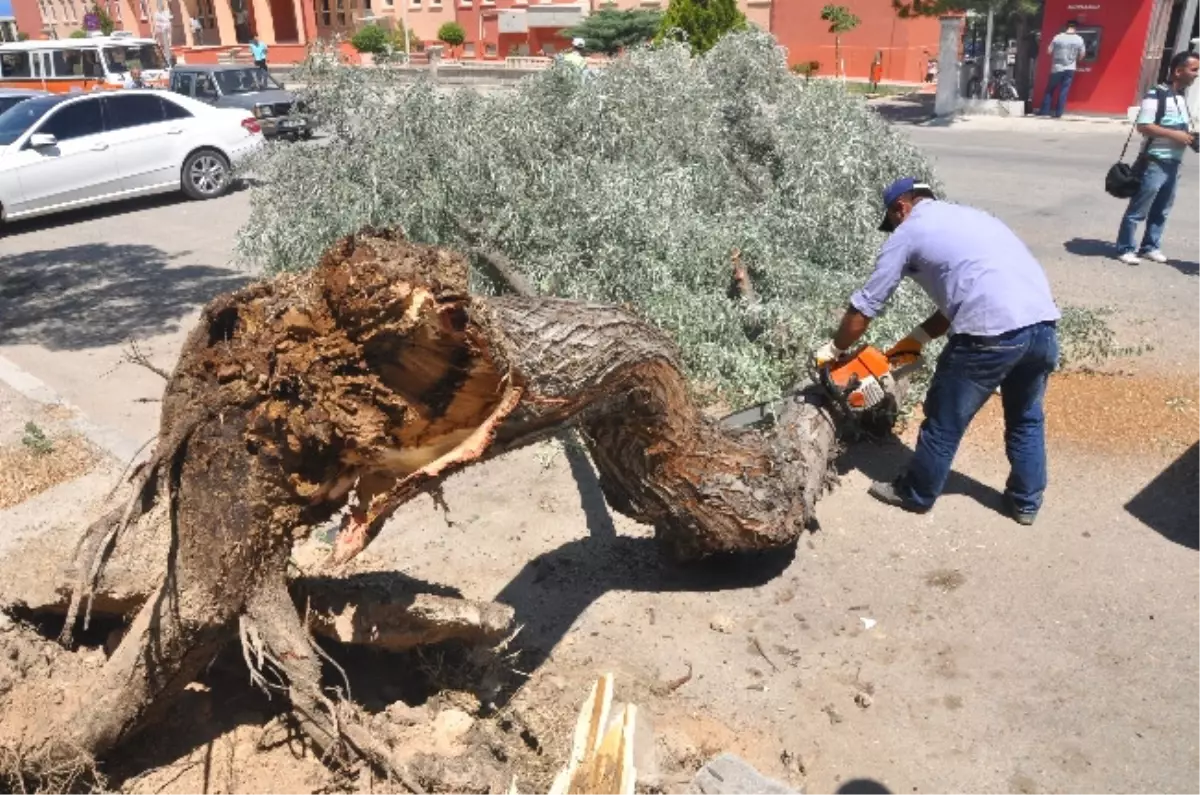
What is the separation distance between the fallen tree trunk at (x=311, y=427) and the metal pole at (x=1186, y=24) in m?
20.3

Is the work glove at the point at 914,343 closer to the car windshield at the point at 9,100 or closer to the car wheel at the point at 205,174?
the car wheel at the point at 205,174

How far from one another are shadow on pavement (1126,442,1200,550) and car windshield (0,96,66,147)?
13.2 metres

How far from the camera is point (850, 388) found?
198 inches

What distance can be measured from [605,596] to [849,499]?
1.63m

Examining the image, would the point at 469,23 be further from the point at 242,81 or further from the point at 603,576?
the point at 603,576

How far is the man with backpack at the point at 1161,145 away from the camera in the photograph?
28.6ft

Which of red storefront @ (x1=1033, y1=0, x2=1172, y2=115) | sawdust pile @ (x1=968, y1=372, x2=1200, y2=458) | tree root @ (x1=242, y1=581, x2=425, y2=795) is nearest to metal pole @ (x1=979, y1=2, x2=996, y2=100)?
red storefront @ (x1=1033, y1=0, x2=1172, y2=115)

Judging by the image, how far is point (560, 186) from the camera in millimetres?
6738

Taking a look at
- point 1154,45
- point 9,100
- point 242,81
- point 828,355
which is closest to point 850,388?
point 828,355

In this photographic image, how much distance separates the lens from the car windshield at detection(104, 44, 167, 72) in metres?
20.8

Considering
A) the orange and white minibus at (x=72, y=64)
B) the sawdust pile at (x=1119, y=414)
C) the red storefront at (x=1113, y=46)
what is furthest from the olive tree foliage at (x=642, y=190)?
the orange and white minibus at (x=72, y=64)

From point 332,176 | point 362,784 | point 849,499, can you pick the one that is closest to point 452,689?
point 362,784

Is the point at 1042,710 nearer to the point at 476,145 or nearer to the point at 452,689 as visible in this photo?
the point at 452,689

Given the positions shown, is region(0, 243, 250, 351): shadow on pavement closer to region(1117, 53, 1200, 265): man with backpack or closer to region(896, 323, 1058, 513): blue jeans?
region(896, 323, 1058, 513): blue jeans
